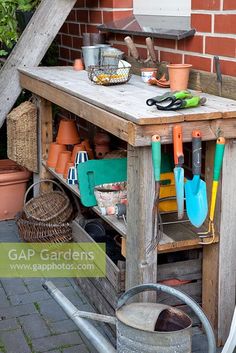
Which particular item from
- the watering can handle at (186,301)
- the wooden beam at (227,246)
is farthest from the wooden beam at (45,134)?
the watering can handle at (186,301)

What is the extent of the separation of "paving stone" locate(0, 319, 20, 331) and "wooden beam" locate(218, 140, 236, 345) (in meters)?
1.04

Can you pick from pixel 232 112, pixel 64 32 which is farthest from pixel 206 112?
pixel 64 32

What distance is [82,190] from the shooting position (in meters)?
3.27

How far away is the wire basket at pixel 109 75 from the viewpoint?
10.5 ft

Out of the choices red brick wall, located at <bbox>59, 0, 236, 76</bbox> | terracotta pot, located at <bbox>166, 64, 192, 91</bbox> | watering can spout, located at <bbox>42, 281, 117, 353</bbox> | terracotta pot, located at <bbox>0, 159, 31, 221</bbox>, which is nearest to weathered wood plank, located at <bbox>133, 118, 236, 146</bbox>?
red brick wall, located at <bbox>59, 0, 236, 76</bbox>

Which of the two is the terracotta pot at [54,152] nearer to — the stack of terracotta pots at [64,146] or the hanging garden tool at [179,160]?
the stack of terracotta pots at [64,146]

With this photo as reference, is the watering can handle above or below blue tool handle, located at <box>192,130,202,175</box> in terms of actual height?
below

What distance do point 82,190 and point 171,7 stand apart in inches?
45.8

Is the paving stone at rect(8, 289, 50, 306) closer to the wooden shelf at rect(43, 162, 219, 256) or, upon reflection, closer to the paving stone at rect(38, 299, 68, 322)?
the paving stone at rect(38, 299, 68, 322)

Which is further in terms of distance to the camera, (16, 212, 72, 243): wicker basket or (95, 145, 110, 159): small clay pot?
(95, 145, 110, 159): small clay pot

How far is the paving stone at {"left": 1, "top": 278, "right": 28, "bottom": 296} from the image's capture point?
11.5ft

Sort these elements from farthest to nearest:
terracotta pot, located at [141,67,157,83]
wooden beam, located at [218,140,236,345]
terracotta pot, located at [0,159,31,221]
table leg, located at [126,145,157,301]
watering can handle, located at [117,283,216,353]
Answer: terracotta pot, located at [0,159,31,221], terracotta pot, located at [141,67,157,83], wooden beam, located at [218,140,236,345], table leg, located at [126,145,157,301], watering can handle, located at [117,283,216,353]

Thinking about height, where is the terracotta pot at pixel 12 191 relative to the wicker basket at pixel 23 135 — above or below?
below
